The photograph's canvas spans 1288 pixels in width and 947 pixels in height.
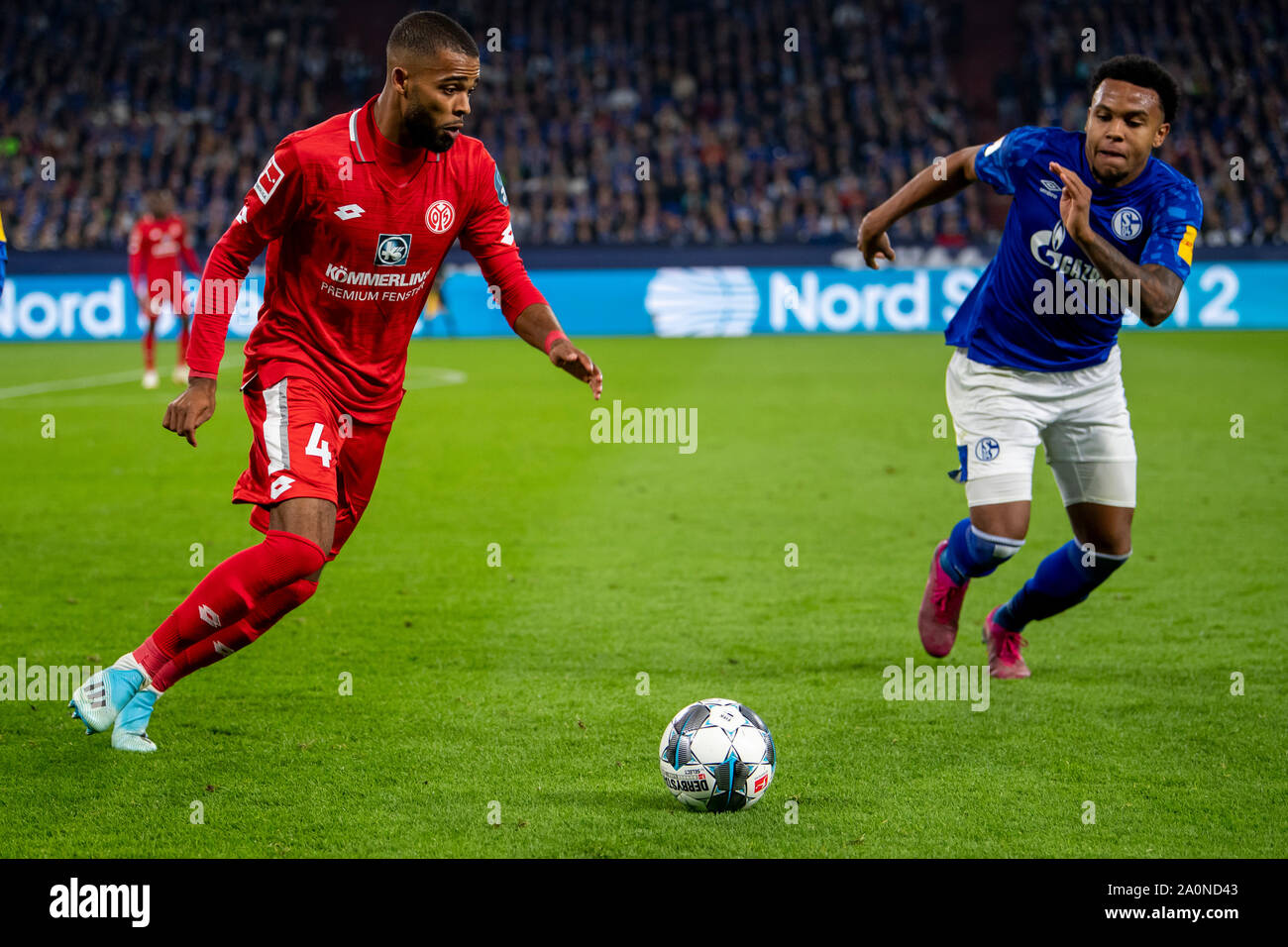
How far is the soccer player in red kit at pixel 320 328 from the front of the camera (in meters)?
4.20

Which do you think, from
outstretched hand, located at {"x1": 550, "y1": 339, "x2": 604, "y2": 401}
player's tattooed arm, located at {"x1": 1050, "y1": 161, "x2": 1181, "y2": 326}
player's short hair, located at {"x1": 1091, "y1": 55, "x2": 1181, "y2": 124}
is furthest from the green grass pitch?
player's short hair, located at {"x1": 1091, "y1": 55, "x2": 1181, "y2": 124}

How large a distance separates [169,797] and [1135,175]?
3678 mm

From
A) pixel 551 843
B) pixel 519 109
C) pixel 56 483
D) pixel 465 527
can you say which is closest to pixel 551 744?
pixel 551 843

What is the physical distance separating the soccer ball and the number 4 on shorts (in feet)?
4.39

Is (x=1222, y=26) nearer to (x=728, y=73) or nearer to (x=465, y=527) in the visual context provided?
(x=728, y=73)

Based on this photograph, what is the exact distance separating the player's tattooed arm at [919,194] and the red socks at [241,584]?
93.7 inches

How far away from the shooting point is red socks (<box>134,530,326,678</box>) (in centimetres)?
416

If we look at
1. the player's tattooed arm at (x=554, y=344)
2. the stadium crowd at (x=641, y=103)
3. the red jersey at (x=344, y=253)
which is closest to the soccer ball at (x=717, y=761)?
the player's tattooed arm at (x=554, y=344)

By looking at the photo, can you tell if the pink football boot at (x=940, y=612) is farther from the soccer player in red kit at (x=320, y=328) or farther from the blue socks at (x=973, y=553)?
the soccer player in red kit at (x=320, y=328)

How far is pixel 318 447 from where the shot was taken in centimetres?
428

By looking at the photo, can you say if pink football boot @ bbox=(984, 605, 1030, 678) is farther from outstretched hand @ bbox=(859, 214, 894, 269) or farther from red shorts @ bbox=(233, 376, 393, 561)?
red shorts @ bbox=(233, 376, 393, 561)

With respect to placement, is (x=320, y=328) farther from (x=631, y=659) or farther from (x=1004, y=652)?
(x=1004, y=652)

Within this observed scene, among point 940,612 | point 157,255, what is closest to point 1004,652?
point 940,612

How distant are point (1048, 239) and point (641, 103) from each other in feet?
91.8
